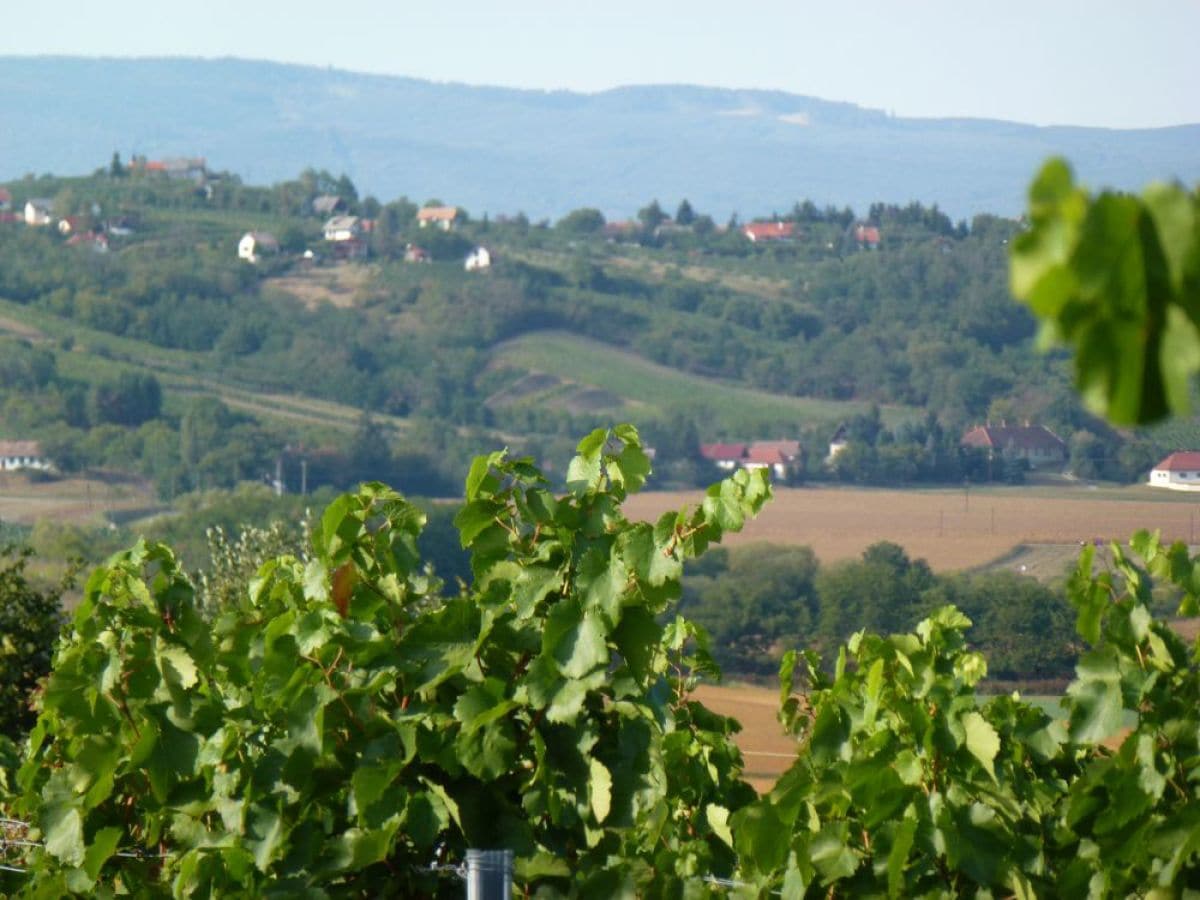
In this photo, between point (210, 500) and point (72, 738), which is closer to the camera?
point (72, 738)

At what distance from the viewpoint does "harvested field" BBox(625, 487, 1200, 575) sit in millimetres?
57188

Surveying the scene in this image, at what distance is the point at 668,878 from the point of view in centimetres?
286

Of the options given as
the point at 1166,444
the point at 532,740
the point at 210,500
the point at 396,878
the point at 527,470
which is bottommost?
the point at 210,500

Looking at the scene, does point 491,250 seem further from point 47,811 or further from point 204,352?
point 47,811

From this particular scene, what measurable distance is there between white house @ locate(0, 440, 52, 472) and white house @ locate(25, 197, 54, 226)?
150 ft

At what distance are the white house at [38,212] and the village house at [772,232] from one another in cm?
5067

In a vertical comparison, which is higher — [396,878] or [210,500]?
[396,878]

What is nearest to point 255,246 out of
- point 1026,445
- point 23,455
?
point 23,455

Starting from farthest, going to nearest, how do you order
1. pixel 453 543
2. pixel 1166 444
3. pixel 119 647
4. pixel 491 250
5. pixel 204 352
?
pixel 491 250 → pixel 204 352 → pixel 1166 444 → pixel 453 543 → pixel 119 647

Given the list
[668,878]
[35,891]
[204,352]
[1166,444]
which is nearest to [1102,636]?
[668,878]

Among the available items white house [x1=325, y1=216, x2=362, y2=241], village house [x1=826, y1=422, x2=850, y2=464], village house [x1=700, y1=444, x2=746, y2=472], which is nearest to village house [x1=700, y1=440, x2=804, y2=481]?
village house [x1=700, y1=444, x2=746, y2=472]

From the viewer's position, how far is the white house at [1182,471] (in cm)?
6066

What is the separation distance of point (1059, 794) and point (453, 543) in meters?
45.7

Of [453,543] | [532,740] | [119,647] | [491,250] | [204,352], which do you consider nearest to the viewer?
[532,740]
